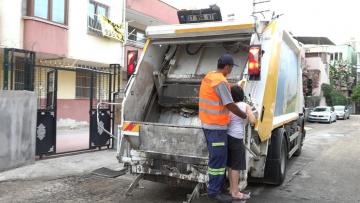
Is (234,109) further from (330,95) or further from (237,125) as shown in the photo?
(330,95)

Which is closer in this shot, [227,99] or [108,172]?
[227,99]

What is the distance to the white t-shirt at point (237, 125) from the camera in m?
5.55

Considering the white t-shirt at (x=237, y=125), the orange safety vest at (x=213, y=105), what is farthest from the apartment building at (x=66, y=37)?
the white t-shirt at (x=237, y=125)

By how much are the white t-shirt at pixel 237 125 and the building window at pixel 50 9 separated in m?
10.4

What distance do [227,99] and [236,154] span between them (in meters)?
0.74

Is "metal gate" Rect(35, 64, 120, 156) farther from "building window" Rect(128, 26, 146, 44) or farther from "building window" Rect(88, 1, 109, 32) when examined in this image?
"building window" Rect(128, 26, 146, 44)

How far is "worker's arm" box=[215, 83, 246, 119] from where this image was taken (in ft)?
17.4

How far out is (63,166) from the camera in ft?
28.6

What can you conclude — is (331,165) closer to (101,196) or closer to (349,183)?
(349,183)

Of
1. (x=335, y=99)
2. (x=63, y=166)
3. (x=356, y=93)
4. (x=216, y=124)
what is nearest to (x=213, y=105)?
(x=216, y=124)

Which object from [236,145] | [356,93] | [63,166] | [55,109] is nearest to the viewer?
[236,145]

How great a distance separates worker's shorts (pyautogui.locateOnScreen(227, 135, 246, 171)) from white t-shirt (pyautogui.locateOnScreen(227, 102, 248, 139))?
52 mm

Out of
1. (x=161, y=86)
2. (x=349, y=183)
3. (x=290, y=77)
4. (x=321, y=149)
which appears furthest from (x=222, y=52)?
(x=321, y=149)

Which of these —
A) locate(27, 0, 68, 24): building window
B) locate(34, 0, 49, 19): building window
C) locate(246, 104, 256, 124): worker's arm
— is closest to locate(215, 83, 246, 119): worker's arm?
locate(246, 104, 256, 124): worker's arm
